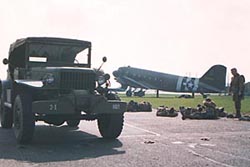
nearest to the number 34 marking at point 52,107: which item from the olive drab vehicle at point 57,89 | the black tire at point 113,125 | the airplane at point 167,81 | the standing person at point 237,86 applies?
the olive drab vehicle at point 57,89

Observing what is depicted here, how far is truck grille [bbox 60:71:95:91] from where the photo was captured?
10.8 meters

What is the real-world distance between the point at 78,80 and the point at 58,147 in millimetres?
1697

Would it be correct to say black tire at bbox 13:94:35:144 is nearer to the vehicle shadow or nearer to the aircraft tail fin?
the vehicle shadow

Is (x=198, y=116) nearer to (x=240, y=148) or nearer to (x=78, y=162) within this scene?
(x=240, y=148)

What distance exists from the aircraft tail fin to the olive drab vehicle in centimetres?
5059

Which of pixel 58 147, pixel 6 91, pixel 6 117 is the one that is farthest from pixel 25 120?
pixel 6 117

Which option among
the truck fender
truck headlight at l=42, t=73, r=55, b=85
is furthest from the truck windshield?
truck headlight at l=42, t=73, r=55, b=85

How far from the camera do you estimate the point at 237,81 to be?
19.4m

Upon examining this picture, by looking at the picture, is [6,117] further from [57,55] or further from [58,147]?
[58,147]

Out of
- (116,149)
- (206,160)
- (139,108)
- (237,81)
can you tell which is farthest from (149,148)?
(139,108)

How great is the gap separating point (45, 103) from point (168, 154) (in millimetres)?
3049

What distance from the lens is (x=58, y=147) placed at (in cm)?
1011

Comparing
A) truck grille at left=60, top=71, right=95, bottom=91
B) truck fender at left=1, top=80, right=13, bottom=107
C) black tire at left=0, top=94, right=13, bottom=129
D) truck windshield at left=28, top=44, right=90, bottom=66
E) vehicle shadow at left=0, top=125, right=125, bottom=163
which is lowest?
vehicle shadow at left=0, top=125, right=125, bottom=163

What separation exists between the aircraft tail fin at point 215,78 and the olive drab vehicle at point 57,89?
50.6 metres
